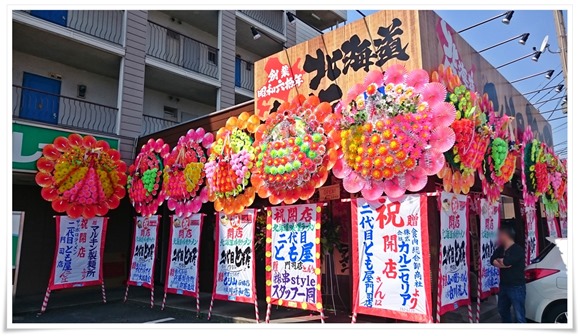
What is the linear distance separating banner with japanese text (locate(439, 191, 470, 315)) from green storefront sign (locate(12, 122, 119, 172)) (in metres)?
9.01

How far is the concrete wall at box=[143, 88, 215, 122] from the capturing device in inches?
565

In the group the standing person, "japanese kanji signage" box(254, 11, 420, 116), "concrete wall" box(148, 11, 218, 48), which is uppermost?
"concrete wall" box(148, 11, 218, 48)

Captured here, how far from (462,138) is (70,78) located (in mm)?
11629

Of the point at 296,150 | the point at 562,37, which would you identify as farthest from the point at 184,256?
the point at 562,37

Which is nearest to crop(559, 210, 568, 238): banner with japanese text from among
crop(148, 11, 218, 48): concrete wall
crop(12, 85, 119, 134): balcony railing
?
crop(12, 85, 119, 134): balcony railing

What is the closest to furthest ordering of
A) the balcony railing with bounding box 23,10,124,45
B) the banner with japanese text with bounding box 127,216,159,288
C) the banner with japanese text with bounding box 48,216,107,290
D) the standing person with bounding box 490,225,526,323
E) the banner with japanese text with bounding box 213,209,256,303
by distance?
1. the standing person with bounding box 490,225,526,323
2. the banner with japanese text with bounding box 213,209,256,303
3. the banner with japanese text with bounding box 48,216,107,290
4. the banner with japanese text with bounding box 127,216,159,288
5. the balcony railing with bounding box 23,10,124,45

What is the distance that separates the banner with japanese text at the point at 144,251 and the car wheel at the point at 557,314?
7.34m

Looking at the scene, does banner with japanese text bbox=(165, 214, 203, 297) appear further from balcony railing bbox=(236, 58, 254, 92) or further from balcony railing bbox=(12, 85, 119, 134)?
balcony railing bbox=(236, 58, 254, 92)

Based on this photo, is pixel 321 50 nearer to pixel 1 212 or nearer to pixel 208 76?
pixel 1 212

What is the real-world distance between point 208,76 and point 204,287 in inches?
297

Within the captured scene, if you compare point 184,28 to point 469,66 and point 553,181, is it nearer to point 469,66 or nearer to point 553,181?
point 469,66

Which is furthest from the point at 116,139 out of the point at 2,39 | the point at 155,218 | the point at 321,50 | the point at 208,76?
the point at 321,50

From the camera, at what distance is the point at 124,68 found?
40.7ft

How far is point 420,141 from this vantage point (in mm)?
5660
